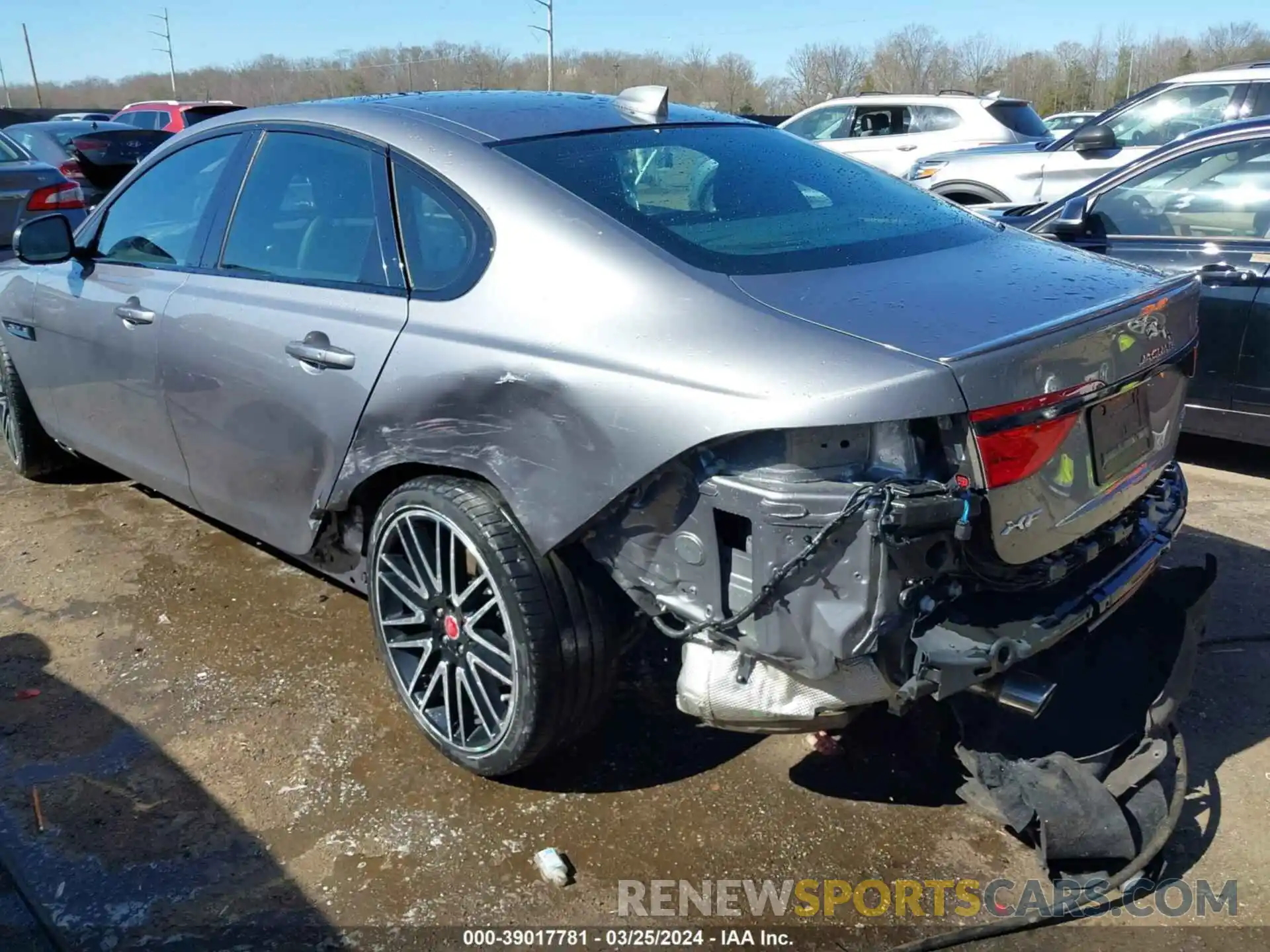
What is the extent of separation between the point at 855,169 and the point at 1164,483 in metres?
1.31

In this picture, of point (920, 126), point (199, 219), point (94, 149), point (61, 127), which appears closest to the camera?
point (199, 219)

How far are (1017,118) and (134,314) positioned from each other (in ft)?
33.3

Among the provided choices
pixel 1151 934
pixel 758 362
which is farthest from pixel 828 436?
pixel 1151 934

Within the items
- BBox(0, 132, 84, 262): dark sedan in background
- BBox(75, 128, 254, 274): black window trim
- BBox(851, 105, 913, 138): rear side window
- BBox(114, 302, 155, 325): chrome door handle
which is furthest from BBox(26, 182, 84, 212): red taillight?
BBox(851, 105, 913, 138): rear side window

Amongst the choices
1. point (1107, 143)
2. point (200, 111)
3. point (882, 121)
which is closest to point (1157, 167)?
point (1107, 143)

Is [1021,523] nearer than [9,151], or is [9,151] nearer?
[1021,523]

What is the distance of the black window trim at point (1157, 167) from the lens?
189 inches

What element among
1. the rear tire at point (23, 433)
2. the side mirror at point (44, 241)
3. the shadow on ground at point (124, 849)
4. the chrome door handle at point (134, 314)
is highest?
the side mirror at point (44, 241)

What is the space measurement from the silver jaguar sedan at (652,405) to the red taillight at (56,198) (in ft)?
17.1

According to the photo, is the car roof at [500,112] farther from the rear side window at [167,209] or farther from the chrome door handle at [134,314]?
the chrome door handle at [134,314]

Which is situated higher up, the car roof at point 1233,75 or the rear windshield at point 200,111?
the rear windshield at point 200,111

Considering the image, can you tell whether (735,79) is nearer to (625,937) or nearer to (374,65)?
(374,65)

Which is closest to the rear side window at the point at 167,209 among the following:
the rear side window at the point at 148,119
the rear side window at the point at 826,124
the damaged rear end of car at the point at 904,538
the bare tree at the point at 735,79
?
the damaged rear end of car at the point at 904,538

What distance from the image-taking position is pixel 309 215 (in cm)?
319
